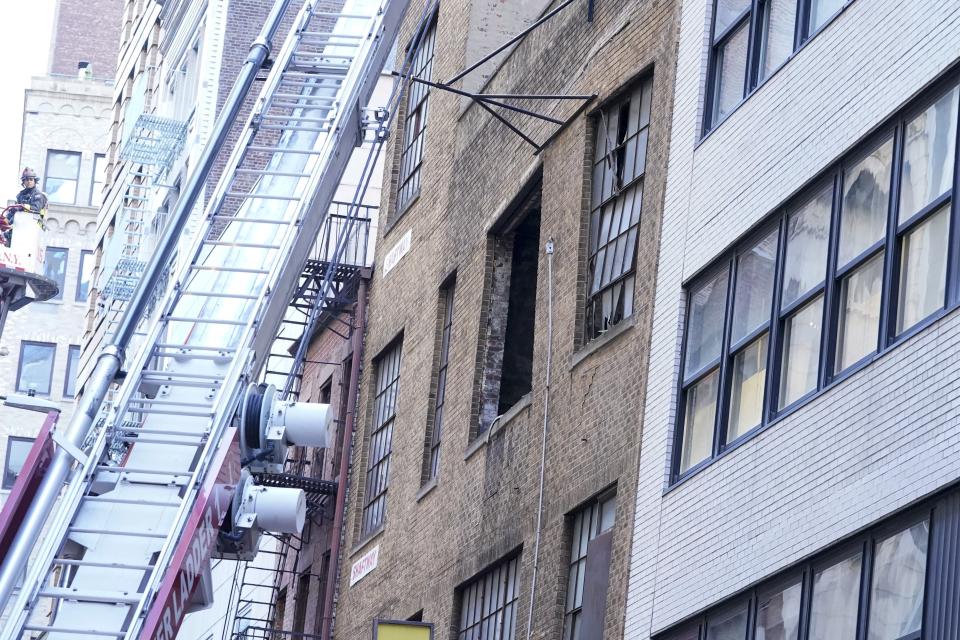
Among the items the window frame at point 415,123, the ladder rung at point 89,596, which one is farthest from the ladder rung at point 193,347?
the window frame at point 415,123

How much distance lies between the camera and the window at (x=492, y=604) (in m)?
22.0

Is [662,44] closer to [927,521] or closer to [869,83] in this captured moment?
[869,83]

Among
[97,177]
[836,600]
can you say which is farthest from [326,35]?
[97,177]

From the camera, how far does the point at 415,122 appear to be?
1246 inches

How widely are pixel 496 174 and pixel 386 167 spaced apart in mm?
6814

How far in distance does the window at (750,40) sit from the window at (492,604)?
21.2 feet

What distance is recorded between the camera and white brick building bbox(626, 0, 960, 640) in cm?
1305

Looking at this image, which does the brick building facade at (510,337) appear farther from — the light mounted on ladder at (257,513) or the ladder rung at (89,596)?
the ladder rung at (89,596)

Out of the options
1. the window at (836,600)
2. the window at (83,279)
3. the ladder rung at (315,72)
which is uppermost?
the window at (83,279)

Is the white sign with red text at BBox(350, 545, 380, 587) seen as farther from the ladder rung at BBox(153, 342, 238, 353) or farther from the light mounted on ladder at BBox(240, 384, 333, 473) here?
the ladder rung at BBox(153, 342, 238, 353)

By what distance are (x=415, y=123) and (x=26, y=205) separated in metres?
16.6

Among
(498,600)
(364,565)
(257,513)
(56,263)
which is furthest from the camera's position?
(56,263)

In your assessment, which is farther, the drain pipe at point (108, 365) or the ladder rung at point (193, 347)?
the ladder rung at point (193, 347)

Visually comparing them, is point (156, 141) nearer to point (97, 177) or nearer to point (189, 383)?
point (189, 383)
